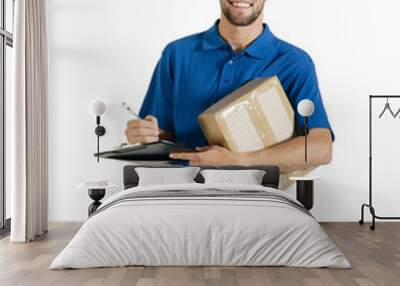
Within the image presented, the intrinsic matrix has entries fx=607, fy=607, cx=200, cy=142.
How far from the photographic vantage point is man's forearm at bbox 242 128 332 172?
22.0ft

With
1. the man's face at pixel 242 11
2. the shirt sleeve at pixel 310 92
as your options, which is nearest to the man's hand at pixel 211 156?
the shirt sleeve at pixel 310 92

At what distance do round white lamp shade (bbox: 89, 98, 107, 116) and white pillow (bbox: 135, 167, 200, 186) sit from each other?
86 cm

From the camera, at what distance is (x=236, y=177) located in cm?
623

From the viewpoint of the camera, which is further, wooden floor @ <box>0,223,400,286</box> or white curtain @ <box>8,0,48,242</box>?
white curtain @ <box>8,0,48,242</box>

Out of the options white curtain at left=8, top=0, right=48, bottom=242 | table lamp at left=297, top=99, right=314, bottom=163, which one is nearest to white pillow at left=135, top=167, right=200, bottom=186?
white curtain at left=8, top=0, right=48, bottom=242

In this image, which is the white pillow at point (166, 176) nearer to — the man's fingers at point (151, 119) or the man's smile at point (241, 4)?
the man's fingers at point (151, 119)

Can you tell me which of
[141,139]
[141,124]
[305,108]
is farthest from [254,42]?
[141,139]

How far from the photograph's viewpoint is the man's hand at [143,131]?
6852mm

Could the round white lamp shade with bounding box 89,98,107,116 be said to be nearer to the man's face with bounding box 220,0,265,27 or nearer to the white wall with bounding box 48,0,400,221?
the white wall with bounding box 48,0,400,221

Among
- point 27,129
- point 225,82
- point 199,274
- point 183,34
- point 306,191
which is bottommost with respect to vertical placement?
point 199,274

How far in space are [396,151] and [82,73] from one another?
146 inches

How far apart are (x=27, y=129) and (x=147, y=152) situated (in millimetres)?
1498

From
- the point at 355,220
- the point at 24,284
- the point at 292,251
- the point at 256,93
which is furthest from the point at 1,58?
the point at 355,220

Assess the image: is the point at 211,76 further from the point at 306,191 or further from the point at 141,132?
the point at 306,191
